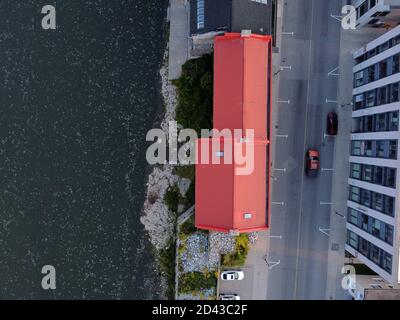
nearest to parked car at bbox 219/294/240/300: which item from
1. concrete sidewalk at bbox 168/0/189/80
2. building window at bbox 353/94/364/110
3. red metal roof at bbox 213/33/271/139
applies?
red metal roof at bbox 213/33/271/139

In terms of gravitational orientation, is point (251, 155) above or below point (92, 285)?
above

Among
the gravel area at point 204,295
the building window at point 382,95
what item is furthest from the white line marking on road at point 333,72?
the gravel area at point 204,295

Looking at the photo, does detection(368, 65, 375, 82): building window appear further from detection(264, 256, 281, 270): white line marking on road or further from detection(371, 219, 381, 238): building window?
detection(264, 256, 281, 270): white line marking on road

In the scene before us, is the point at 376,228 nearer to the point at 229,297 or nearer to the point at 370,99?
the point at 370,99

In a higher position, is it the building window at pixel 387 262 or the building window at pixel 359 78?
the building window at pixel 359 78

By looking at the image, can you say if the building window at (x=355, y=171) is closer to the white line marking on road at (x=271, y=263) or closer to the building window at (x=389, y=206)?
the building window at (x=389, y=206)

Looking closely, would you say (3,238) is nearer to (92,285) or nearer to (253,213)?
(92,285)

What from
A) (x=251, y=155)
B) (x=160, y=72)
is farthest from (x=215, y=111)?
(x=160, y=72)
